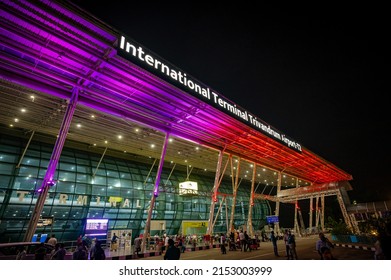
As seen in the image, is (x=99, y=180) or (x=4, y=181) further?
(x=99, y=180)

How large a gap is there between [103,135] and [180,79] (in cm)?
1266

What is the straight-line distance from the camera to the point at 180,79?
14445mm

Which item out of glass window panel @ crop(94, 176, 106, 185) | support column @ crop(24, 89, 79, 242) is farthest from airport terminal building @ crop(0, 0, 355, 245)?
glass window panel @ crop(94, 176, 106, 185)

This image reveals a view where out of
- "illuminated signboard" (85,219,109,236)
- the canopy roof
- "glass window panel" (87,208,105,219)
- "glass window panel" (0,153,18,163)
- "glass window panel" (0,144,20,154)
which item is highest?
the canopy roof

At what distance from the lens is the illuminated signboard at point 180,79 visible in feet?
39.3

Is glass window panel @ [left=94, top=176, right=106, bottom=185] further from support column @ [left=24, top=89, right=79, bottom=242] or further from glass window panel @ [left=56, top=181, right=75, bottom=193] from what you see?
support column @ [left=24, top=89, right=79, bottom=242]

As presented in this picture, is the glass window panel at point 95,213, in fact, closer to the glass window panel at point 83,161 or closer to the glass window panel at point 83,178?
the glass window panel at point 83,178

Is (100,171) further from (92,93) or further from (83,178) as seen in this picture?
(92,93)

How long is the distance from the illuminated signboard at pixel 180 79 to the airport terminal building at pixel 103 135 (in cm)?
8

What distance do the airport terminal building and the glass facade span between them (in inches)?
4.2

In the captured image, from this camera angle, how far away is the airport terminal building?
37.2 ft

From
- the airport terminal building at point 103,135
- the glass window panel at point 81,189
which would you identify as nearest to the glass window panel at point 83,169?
the airport terminal building at point 103,135

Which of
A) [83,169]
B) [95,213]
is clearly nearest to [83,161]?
[83,169]

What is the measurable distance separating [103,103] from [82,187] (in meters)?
14.1
